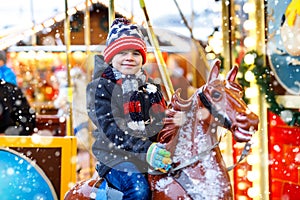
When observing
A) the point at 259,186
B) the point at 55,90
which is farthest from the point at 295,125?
the point at 55,90

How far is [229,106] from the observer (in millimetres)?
2242

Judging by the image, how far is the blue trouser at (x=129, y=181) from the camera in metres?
2.39

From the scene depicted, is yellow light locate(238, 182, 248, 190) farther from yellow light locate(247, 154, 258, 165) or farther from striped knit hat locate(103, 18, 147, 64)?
striped knit hat locate(103, 18, 147, 64)

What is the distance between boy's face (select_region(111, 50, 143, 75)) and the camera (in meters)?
2.61

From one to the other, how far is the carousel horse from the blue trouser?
2.1 inches

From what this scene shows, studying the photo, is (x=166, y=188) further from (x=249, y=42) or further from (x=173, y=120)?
(x=249, y=42)

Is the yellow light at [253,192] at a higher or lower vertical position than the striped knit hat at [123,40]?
lower

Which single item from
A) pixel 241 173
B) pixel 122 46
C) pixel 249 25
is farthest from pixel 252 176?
pixel 122 46

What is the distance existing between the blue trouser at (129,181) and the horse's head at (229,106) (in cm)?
47

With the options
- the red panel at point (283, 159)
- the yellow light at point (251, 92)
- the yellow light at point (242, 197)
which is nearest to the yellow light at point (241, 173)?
the yellow light at point (242, 197)

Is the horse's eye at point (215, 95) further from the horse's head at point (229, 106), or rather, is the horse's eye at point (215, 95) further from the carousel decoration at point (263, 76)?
the carousel decoration at point (263, 76)

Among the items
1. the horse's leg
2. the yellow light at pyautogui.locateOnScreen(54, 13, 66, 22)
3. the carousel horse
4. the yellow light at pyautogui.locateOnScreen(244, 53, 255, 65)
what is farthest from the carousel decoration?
the yellow light at pyautogui.locateOnScreen(54, 13, 66, 22)

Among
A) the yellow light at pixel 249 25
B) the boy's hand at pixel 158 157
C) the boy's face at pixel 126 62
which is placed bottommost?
the boy's hand at pixel 158 157

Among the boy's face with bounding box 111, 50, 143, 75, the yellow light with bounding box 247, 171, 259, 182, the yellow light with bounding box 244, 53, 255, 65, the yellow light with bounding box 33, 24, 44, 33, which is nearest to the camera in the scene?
the boy's face with bounding box 111, 50, 143, 75
